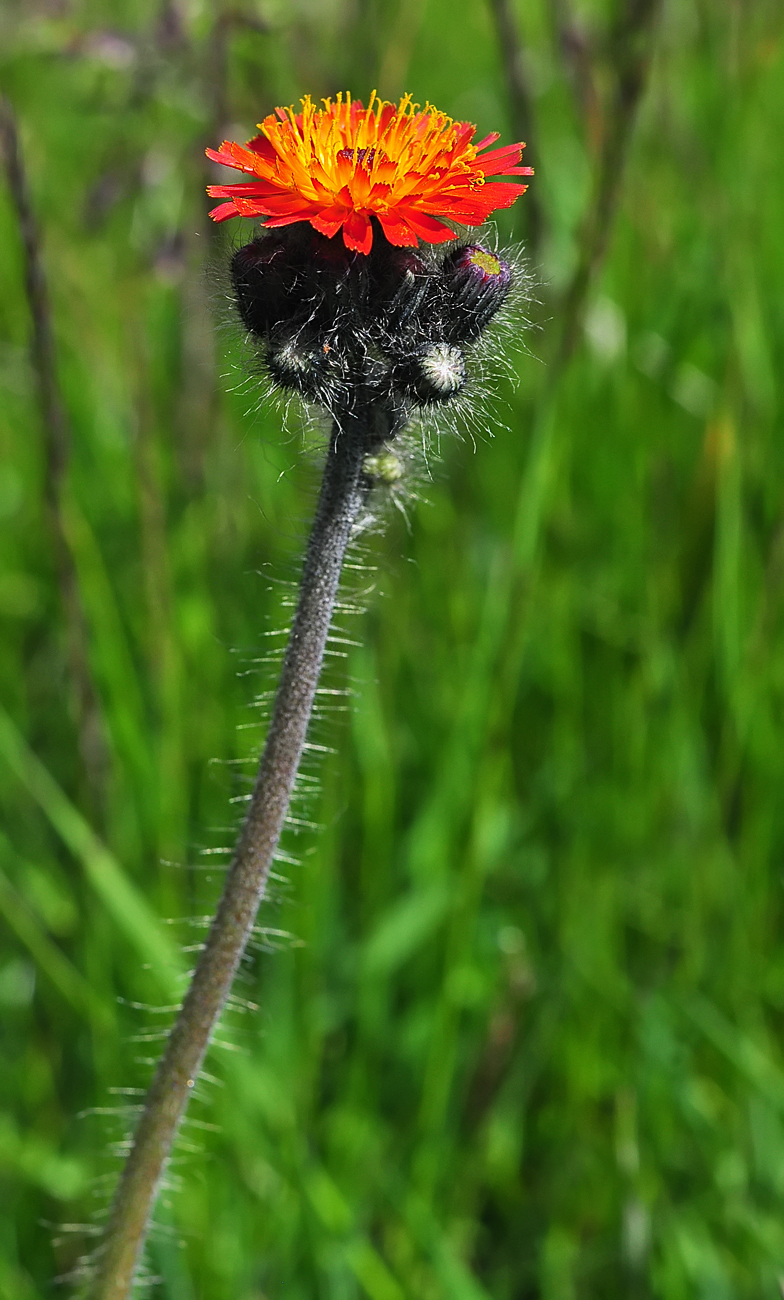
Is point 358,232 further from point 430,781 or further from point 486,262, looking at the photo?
point 430,781

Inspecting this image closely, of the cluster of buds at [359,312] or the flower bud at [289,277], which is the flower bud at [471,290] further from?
the flower bud at [289,277]

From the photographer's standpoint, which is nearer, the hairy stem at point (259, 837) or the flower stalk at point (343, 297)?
the flower stalk at point (343, 297)

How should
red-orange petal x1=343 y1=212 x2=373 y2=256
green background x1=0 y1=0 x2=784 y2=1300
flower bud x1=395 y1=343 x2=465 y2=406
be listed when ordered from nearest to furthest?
red-orange petal x1=343 y1=212 x2=373 y2=256, flower bud x1=395 y1=343 x2=465 y2=406, green background x1=0 y1=0 x2=784 y2=1300

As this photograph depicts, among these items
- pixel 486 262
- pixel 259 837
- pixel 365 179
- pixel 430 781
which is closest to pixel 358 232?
pixel 365 179

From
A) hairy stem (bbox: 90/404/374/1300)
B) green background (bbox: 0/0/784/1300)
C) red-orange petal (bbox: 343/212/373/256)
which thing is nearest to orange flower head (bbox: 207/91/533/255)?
red-orange petal (bbox: 343/212/373/256)

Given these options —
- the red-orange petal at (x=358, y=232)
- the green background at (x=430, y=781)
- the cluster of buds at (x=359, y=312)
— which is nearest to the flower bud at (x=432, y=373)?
the cluster of buds at (x=359, y=312)

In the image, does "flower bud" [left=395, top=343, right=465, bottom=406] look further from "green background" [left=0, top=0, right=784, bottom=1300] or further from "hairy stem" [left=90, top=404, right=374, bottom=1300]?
"green background" [left=0, top=0, right=784, bottom=1300]
